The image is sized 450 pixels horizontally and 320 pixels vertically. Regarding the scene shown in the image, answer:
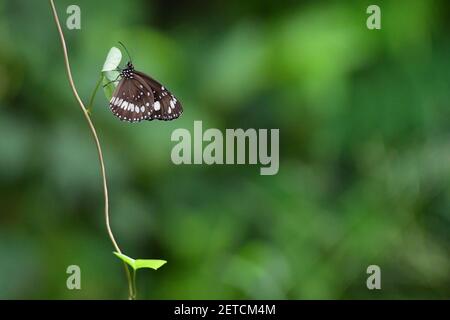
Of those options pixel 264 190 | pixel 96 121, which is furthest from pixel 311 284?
Result: pixel 96 121

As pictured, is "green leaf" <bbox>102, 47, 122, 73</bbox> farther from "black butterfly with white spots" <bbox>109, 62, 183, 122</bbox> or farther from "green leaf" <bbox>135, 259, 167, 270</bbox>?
"green leaf" <bbox>135, 259, 167, 270</bbox>

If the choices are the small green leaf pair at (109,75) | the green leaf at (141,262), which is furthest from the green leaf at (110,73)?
the green leaf at (141,262)

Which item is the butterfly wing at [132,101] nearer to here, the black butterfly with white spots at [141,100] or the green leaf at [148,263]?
the black butterfly with white spots at [141,100]

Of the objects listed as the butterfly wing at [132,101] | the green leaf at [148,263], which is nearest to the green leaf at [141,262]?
the green leaf at [148,263]

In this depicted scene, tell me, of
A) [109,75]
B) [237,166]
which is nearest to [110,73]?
[109,75]

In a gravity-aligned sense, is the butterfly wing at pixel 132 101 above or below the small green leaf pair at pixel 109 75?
below

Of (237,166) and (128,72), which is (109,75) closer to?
(128,72)

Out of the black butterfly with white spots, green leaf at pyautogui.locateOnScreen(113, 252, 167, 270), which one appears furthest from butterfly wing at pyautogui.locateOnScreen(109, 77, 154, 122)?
green leaf at pyautogui.locateOnScreen(113, 252, 167, 270)
